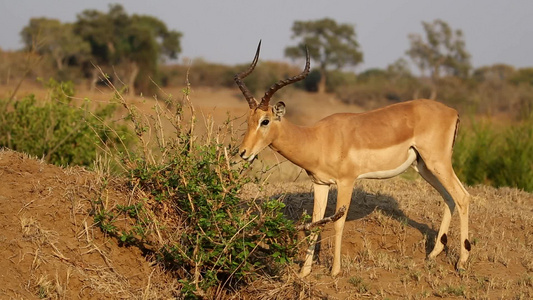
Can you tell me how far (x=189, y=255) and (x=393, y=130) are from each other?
2.79 metres

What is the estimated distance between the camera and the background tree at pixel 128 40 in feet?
135

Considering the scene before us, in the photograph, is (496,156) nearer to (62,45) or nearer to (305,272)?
(305,272)

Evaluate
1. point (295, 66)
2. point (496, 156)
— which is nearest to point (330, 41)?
point (295, 66)

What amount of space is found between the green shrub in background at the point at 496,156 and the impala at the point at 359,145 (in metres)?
5.72

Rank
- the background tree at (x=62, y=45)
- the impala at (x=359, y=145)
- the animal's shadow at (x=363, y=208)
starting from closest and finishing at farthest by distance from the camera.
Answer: the impala at (x=359, y=145)
the animal's shadow at (x=363, y=208)
the background tree at (x=62, y=45)

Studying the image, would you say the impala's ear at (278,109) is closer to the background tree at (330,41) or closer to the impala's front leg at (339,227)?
the impala's front leg at (339,227)

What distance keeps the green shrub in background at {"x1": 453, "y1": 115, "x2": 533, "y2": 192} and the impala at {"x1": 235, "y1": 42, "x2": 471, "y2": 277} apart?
572cm

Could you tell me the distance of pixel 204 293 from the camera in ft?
19.3

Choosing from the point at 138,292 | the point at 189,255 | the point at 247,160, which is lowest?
the point at 138,292

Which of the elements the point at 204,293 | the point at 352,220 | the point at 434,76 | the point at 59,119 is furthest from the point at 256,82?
the point at 204,293

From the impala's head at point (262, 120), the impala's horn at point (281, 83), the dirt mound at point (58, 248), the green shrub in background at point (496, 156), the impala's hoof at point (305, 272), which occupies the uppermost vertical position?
the impala's horn at point (281, 83)

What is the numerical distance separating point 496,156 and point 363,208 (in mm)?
5870

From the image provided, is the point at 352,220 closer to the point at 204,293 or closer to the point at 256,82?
the point at 204,293

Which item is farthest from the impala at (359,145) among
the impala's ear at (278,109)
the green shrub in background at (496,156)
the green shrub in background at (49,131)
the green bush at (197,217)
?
the green shrub in background at (496,156)
